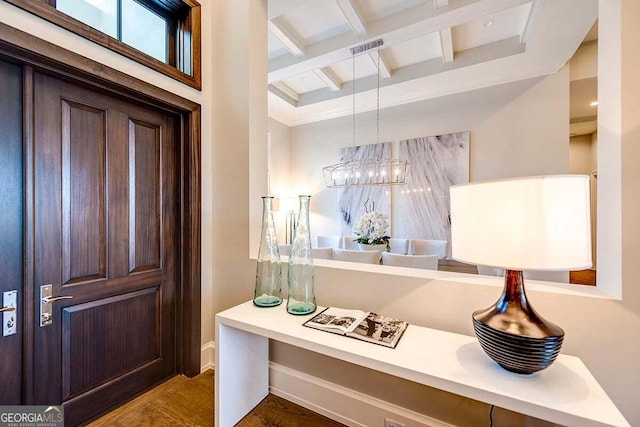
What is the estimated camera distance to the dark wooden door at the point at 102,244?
1.35 metres

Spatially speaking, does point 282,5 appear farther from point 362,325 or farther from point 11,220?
point 362,325

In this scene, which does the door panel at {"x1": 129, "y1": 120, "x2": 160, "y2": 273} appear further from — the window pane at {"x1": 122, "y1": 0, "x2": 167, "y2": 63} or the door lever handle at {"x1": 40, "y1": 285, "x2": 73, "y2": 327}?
the window pane at {"x1": 122, "y1": 0, "x2": 167, "y2": 63}

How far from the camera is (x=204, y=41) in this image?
80.1 inches

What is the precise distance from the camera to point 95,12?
1.52m

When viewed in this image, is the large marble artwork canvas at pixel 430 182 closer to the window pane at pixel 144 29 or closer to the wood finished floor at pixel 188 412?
the wood finished floor at pixel 188 412

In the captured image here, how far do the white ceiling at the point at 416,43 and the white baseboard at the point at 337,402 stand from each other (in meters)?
2.86

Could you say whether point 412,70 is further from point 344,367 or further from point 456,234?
point 344,367

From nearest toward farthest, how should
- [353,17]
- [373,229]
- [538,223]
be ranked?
[538,223]
[353,17]
[373,229]

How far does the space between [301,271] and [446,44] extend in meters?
3.24

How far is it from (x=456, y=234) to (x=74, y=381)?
2.10 metres

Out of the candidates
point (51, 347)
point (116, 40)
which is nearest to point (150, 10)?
point (116, 40)

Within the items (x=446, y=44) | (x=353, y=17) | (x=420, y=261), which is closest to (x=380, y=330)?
(x=420, y=261)

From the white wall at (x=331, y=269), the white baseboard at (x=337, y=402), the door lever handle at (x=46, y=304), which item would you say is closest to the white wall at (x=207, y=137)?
the white wall at (x=331, y=269)

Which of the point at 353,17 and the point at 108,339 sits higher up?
the point at 353,17
